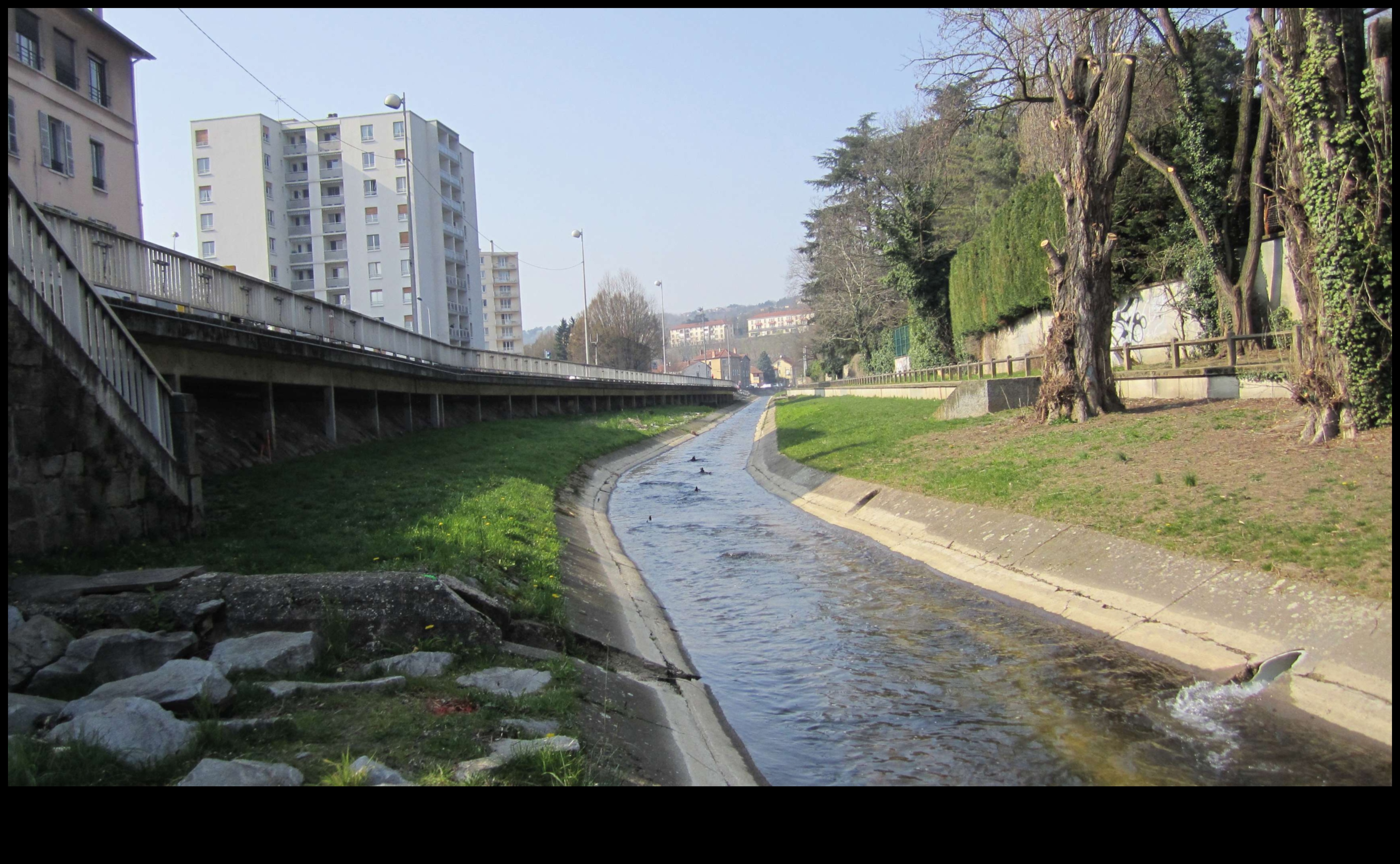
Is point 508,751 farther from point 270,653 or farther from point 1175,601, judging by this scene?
point 1175,601

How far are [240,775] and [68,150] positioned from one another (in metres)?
38.4

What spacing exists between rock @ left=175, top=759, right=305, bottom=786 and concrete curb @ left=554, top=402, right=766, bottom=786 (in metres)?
2.24

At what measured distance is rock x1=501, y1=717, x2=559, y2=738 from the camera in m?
5.86

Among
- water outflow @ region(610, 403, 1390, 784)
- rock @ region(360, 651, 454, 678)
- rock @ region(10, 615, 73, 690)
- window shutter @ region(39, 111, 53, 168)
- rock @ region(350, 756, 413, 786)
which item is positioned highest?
window shutter @ region(39, 111, 53, 168)

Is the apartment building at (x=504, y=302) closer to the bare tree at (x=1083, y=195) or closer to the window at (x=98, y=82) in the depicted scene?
the window at (x=98, y=82)

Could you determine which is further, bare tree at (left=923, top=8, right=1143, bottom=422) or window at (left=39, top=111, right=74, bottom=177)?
window at (left=39, top=111, right=74, bottom=177)

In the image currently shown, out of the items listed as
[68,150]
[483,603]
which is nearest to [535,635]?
[483,603]

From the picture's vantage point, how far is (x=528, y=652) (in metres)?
8.02

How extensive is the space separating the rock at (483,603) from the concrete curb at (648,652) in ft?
2.99

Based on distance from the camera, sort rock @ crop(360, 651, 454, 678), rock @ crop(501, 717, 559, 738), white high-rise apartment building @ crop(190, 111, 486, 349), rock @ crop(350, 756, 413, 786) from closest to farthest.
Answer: rock @ crop(350, 756, 413, 786), rock @ crop(501, 717, 559, 738), rock @ crop(360, 651, 454, 678), white high-rise apartment building @ crop(190, 111, 486, 349)

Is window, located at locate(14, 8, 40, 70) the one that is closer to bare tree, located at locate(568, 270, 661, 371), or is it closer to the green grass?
the green grass

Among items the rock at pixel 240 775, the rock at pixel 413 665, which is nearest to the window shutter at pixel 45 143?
the rock at pixel 413 665

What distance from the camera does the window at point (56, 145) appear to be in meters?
32.2

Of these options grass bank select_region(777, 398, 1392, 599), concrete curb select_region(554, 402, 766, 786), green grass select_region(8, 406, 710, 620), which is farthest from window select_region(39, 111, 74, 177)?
grass bank select_region(777, 398, 1392, 599)
